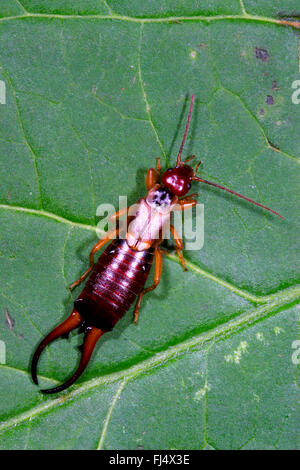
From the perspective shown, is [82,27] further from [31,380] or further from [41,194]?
[31,380]

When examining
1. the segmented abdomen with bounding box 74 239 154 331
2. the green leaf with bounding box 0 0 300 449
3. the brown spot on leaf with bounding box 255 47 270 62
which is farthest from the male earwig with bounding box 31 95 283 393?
the brown spot on leaf with bounding box 255 47 270 62

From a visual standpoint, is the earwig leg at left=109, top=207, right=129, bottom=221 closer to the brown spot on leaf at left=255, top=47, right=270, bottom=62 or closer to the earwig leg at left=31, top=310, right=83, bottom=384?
the earwig leg at left=31, top=310, right=83, bottom=384

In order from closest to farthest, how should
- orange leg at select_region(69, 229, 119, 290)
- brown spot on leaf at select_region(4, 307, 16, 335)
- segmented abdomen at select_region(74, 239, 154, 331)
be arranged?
1. segmented abdomen at select_region(74, 239, 154, 331)
2. orange leg at select_region(69, 229, 119, 290)
3. brown spot on leaf at select_region(4, 307, 16, 335)

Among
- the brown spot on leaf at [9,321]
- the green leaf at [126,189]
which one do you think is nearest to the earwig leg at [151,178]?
the green leaf at [126,189]

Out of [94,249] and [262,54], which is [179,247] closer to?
[94,249]

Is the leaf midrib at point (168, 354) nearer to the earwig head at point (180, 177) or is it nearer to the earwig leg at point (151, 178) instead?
the earwig head at point (180, 177)

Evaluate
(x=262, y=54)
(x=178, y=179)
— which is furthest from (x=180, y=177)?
(x=262, y=54)

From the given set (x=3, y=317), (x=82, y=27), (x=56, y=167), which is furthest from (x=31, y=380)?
(x=82, y=27)
